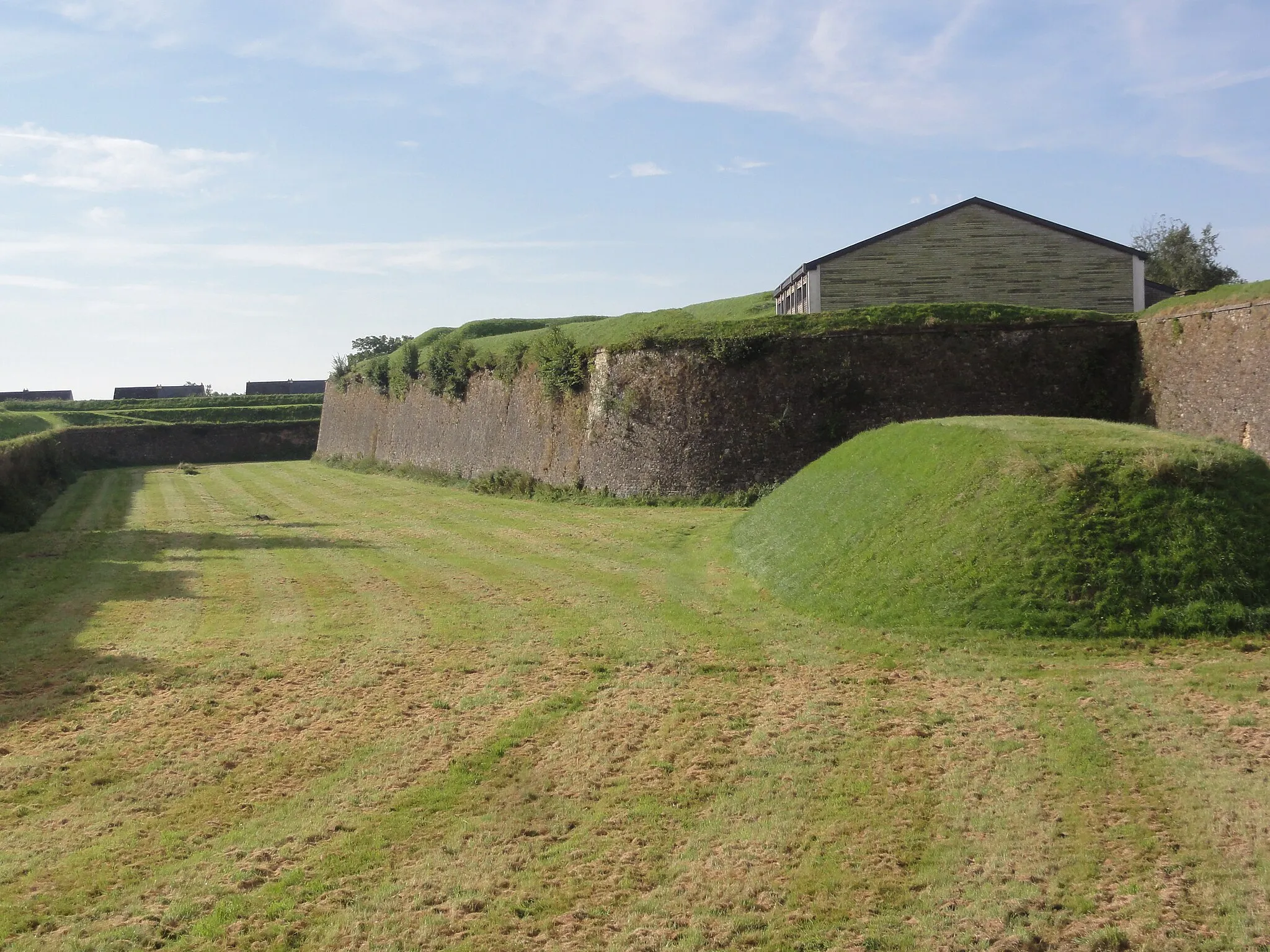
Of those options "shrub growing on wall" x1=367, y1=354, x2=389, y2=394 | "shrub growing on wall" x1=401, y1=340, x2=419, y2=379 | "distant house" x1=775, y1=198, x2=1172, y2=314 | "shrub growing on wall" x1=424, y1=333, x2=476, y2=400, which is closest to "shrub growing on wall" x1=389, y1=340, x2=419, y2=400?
"shrub growing on wall" x1=401, y1=340, x2=419, y2=379

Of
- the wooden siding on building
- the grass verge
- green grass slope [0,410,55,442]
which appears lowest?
the grass verge

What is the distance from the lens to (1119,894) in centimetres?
577

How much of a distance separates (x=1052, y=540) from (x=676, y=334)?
15614mm

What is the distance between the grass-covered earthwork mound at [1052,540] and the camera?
1150cm

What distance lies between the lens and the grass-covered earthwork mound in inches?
453

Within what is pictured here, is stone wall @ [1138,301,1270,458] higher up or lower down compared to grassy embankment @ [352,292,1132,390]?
lower down

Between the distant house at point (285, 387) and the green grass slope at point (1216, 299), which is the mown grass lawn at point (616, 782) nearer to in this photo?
the green grass slope at point (1216, 299)

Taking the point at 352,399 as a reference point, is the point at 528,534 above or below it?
below

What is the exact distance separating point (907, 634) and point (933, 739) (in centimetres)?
339

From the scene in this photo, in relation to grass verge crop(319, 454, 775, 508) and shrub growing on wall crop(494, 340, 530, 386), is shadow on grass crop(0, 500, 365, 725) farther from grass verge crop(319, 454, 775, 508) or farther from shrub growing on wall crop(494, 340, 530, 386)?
shrub growing on wall crop(494, 340, 530, 386)

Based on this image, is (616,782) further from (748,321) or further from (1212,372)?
(748,321)

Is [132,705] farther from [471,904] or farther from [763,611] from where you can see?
[763,611]

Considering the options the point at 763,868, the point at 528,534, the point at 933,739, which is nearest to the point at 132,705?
the point at 763,868

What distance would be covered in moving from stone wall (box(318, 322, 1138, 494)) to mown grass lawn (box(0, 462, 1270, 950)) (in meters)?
10.4
